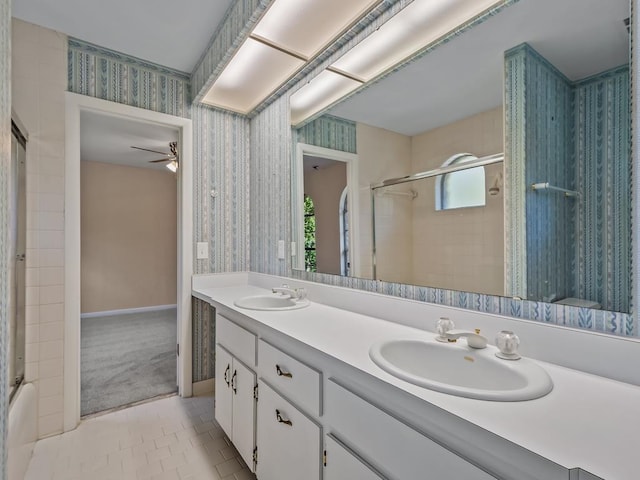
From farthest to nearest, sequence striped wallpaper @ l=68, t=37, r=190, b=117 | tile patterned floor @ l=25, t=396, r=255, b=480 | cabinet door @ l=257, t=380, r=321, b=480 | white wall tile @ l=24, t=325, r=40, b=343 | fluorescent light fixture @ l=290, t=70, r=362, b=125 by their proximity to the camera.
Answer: striped wallpaper @ l=68, t=37, r=190, b=117
white wall tile @ l=24, t=325, r=40, b=343
fluorescent light fixture @ l=290, t=70, r=362, b=125
tile patterned floor @ l=25, t=396, r=255, b=480
cabinet door @ l=257, t=380, r=321, b=480

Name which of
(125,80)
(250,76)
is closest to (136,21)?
(125,80)

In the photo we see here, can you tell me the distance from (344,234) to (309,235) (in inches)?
13.4

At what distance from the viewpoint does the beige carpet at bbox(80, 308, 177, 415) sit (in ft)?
7.90

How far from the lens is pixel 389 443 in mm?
775

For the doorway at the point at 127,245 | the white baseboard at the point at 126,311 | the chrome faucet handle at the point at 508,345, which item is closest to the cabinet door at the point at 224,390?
the chrome faucet handle at the point at 508,345

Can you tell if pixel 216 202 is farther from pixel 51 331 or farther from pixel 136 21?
pixel 51 331

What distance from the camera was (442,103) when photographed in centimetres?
128

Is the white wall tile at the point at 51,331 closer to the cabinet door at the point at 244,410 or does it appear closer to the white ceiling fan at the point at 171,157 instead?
the cabinet door at the point at 244,410

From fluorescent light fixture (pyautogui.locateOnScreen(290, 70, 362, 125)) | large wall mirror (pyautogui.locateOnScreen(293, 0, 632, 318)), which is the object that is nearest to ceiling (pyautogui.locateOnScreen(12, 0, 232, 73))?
fluorescent light fixture (pyautogui.locateOnScreen(290, 70, 362, 125))

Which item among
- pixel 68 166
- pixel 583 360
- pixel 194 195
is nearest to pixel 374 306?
pixel 583 360

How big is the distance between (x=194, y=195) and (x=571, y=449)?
2417 millimetres

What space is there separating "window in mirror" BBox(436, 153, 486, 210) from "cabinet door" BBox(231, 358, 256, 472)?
3.63 ft

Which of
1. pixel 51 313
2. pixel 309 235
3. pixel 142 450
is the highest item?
pixel 309 235

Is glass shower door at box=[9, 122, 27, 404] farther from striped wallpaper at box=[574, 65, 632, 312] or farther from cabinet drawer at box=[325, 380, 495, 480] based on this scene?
striped wallpaper at box=[574, 65, 632, 312]
